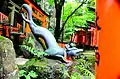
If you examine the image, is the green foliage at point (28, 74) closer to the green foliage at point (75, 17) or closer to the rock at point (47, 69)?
the rock at point (47, 69)

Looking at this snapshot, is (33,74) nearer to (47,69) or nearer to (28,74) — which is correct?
(28,74)

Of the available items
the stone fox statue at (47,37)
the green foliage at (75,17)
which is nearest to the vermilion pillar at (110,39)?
the stone fox statue at (47,37)

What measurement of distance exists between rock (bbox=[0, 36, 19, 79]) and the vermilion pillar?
75.5 inches

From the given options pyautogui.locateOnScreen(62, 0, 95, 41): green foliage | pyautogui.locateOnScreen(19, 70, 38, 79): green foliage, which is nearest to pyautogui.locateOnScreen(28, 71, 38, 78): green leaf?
pyautogui.locateOnScreen(19, 70, 38, 79): green foliage

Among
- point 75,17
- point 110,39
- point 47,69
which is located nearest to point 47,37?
point 47,69

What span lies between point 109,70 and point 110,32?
34 millimetres

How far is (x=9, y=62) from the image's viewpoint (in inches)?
85.6

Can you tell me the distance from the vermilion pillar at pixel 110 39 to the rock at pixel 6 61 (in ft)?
6.29

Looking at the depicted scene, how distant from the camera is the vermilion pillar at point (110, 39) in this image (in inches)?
8.4

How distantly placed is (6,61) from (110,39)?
6.54 feet

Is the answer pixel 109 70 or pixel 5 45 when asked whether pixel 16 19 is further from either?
pixel 109 70

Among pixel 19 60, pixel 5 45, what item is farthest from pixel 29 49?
pixel 5 45

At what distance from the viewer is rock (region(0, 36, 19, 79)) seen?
208 centimetres

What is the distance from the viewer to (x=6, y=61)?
84.2 inches
